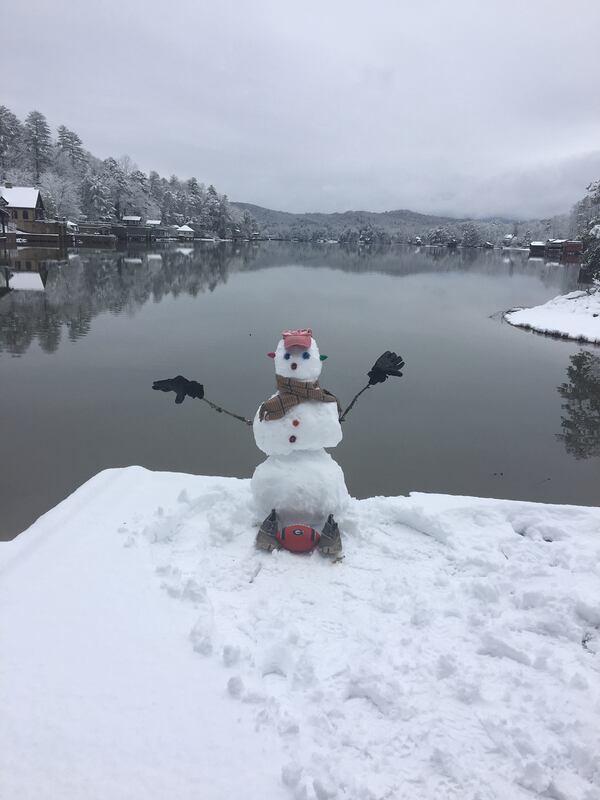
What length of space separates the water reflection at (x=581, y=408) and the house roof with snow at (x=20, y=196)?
182 feet

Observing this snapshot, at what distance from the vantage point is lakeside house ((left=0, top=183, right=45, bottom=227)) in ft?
163

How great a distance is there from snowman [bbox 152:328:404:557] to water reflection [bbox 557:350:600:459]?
302 inches

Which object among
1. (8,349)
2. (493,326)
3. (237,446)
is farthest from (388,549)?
(493,326)

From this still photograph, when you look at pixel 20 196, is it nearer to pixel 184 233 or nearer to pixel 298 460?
pixel 184 233

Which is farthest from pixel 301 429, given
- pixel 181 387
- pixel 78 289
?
pixel 78 289

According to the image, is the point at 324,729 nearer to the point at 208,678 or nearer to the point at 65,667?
the point at 208,678

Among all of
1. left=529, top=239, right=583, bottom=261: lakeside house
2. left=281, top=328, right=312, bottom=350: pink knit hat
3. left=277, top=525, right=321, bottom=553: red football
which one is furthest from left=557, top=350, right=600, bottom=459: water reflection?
left=529, top=239, right=583, bottom=261: lakeside house

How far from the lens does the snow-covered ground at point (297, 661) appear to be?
2910 mm

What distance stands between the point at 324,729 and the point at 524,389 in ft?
45.8

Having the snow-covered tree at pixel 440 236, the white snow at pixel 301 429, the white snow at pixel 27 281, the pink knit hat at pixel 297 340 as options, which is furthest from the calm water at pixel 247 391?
the snow-covered tree at pixel 440 236

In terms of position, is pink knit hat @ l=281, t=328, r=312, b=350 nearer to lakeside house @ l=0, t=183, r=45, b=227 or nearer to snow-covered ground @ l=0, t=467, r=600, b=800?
snow-covered ground @ l=0, t=467, r=600, b=800

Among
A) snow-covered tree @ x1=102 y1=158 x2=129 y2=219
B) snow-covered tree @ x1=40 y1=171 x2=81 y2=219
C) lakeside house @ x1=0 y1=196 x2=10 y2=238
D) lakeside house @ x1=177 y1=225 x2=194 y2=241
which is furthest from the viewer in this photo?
lakeside house @ x1=177 y1=225 x2=194 y2=241

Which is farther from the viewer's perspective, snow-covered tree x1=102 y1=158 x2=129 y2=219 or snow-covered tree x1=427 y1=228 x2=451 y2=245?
snow-covered tree x1=427 y1=228 x2=451 y2=245

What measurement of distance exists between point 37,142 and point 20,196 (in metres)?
21.5
